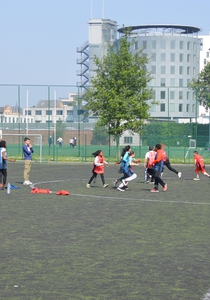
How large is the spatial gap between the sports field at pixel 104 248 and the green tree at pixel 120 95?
101ft

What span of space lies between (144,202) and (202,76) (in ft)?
312

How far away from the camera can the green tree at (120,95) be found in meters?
53.6

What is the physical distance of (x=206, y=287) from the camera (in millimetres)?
9258

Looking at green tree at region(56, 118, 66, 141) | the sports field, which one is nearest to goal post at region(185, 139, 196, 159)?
green tree at region(56, 118, 66, 141)

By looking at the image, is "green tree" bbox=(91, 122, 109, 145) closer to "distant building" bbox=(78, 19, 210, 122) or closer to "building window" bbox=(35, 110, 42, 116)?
"building window" bbox=(35, 110, 42, 116)

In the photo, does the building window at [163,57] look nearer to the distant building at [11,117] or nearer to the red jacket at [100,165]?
the distant building at [11,117]

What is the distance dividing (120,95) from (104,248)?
1651 inches

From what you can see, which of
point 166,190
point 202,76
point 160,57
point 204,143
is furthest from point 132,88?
point 160,57

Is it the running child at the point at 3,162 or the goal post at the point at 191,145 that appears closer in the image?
the running child at the point at 3,162

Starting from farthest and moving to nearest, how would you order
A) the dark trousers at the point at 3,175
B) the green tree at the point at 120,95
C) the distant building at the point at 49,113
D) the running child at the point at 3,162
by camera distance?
the distant building at the point at 49,113
the green tree at the point at 120,95
the dark trousers at the point at 3,175
the running child at the point at 3,162

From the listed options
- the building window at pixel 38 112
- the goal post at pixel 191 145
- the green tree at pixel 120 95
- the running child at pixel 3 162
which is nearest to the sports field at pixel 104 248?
the running child at pixel 3 162

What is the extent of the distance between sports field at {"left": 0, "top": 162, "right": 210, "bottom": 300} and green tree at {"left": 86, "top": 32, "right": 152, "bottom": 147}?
30.7 metres

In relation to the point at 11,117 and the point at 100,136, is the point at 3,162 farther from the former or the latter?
the point at 100,136

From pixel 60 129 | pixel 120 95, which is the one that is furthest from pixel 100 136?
pixel 120 95
